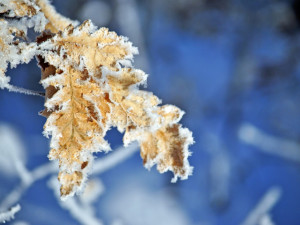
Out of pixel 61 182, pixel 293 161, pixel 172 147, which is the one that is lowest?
pixel 61 182

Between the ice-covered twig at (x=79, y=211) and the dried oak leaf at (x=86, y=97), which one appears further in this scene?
the ice-covered twig at (x=79, y=211)

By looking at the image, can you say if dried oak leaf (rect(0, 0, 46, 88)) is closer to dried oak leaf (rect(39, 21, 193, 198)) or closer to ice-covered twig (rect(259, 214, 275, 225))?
dried oak leaf (rect(39, 21, 193, 198))

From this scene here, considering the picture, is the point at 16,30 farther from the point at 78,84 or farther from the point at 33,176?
the point at 33,176

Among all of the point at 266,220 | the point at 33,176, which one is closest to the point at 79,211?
the point at 33,176

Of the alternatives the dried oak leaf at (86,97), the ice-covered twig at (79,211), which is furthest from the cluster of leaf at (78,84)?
the ice-covered twig at (79,211)

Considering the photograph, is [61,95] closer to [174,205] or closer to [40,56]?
[40,56]

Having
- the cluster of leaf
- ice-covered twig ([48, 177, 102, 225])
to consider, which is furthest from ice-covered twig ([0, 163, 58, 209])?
the cluster of leaf

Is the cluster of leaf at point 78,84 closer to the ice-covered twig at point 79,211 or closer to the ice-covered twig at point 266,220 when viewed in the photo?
the ice-covered twig at point 79,211

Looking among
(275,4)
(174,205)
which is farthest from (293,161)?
(275,4)
